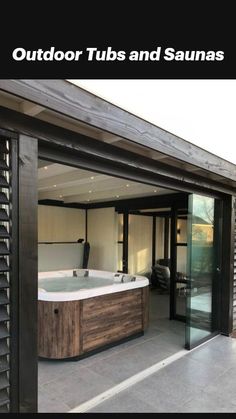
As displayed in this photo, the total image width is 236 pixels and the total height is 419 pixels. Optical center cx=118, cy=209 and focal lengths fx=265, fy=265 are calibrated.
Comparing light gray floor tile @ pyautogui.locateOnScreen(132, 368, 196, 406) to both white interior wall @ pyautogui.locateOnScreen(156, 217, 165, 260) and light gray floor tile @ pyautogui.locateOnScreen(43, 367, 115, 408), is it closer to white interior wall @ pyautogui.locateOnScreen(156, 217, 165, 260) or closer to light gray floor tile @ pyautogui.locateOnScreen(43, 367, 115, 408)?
light gray floor tile @ pyautogui.locateOnScreen(43, 367, 115, 408)

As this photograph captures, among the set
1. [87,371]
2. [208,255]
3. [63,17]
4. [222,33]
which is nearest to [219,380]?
[87,371]

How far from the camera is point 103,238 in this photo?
24.0 ft

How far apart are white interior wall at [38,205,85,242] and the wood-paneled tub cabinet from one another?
11.4 feet

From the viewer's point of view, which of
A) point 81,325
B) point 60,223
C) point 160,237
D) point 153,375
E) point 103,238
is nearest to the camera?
point 153,375

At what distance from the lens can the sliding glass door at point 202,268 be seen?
3.60 meters

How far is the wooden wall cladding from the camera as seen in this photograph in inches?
124

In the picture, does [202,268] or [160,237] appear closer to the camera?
[202,268]

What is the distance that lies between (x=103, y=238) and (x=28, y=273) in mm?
5837

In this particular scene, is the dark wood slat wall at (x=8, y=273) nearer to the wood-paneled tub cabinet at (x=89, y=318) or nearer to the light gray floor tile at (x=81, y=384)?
the light gray floor tile at (x=81, y=384)

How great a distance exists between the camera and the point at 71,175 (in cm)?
392

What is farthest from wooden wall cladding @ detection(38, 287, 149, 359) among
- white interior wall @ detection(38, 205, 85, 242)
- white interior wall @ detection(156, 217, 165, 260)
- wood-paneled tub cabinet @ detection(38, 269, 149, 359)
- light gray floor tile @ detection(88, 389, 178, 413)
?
white interior wall @ detection(156, 217, 165, 260)

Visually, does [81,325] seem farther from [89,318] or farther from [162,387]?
[162,387]

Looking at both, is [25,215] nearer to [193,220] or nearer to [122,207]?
[193,220]

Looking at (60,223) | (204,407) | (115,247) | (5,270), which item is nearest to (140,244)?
(115,247)
